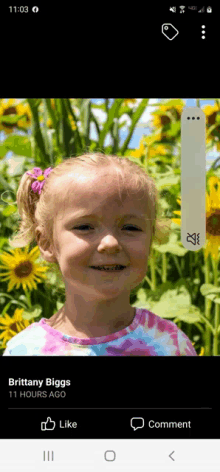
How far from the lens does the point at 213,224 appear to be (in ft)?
2.72

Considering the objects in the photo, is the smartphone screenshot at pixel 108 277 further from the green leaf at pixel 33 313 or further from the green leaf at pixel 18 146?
the green leaf at pixel 18 146

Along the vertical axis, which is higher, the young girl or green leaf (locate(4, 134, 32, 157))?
green leaf (locate(4, 134, 32, 157))

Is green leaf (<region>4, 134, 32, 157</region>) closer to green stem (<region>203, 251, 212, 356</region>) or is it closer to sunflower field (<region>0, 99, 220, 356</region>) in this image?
sunflower field (<region>0, 99, 220, 356</region>)

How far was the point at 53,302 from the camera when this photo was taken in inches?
38.4

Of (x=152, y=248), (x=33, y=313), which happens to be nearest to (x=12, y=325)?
(x=33, y=313)

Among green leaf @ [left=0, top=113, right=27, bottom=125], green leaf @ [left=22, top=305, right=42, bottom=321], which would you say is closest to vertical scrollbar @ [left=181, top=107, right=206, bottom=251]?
green leaf @ [left=22, top=305, right=42, bottom=321]

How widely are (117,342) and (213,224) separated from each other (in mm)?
253

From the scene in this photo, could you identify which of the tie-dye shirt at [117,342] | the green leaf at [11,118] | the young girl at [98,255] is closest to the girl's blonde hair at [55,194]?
the young girl at [98,255]

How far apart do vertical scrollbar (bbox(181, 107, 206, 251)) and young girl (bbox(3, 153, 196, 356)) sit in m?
0.05

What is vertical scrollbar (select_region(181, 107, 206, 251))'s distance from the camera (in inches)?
27.1

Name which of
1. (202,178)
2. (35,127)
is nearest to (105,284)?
(202,178)

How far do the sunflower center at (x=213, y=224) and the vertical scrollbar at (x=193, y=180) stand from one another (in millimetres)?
130
